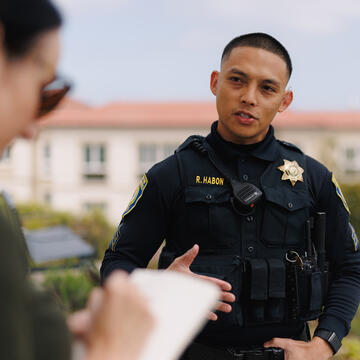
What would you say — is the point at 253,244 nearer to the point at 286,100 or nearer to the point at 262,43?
the point at 286,100

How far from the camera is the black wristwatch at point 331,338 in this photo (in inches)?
75.3

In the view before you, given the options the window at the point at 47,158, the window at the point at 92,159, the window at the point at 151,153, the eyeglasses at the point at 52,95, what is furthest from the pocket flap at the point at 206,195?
the window at the point at 47,158

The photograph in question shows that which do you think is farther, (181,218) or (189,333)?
(181,218)

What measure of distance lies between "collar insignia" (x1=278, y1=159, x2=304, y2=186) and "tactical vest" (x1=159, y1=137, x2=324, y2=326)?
5 cm

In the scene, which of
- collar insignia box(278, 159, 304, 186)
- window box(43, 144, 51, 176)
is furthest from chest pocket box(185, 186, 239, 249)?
window box(43, 144, 51, 176)

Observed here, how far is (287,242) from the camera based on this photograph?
1953mm

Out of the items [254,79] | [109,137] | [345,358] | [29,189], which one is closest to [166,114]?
[109,137]

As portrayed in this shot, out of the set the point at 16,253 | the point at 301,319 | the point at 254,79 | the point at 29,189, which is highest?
the point at 254,79

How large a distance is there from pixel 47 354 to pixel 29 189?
27.9 m

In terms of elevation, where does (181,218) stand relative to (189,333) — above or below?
below

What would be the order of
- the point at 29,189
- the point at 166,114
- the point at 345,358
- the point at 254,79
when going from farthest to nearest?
the point at 166,114
the point at 29,189
the point at 345,358
the point at 254,79

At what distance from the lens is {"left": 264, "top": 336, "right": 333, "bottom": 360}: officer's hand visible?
6.06ft

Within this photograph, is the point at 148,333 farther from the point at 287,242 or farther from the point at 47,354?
the point at 287,242

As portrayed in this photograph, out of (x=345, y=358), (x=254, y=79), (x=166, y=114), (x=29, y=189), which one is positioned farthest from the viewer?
(x=166, y=114)
